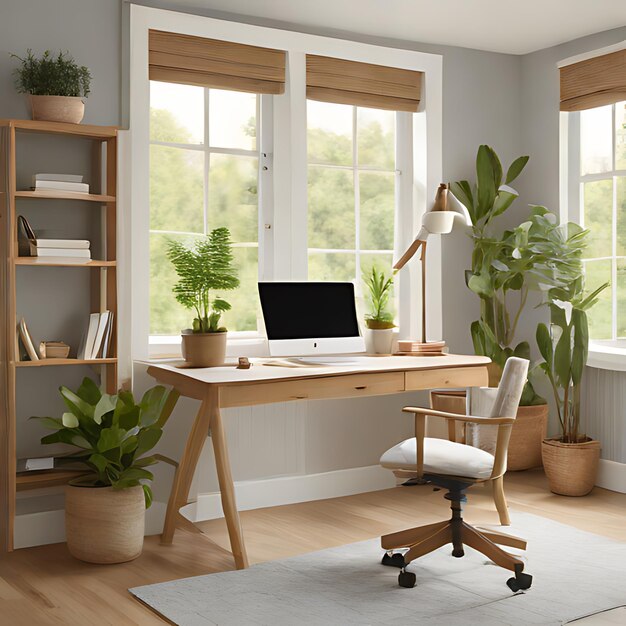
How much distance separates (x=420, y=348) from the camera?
183 inches

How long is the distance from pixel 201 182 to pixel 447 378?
1.63 meters

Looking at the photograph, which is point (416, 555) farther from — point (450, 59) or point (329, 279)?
point (450, 59)

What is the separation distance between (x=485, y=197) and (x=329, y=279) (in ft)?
3.49

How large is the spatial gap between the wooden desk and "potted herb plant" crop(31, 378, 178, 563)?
221 mm

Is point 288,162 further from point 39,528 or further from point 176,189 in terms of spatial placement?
point 39,528

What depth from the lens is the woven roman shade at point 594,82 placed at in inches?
192

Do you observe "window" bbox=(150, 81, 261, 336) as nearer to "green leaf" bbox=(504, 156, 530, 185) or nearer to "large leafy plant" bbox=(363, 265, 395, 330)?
"large leafy plant" bbox=(363, 265, 395, 330)

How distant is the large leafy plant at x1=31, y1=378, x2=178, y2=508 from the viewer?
3.67 m

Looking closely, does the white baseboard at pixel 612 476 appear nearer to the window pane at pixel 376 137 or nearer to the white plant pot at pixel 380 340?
the white plant pot at pixel 380 340

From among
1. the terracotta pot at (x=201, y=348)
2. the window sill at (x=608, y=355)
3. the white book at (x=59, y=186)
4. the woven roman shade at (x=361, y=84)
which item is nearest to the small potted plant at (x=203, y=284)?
the terracotta pot at (x=201, y=348)

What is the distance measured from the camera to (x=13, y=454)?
147 inches

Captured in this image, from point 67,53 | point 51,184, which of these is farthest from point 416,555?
point 67,53

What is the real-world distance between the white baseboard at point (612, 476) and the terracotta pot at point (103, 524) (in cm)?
270

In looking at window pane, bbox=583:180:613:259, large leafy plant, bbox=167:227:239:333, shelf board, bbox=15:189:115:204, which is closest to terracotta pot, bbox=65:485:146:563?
large leafy plant, bbox=167:227:239:333
